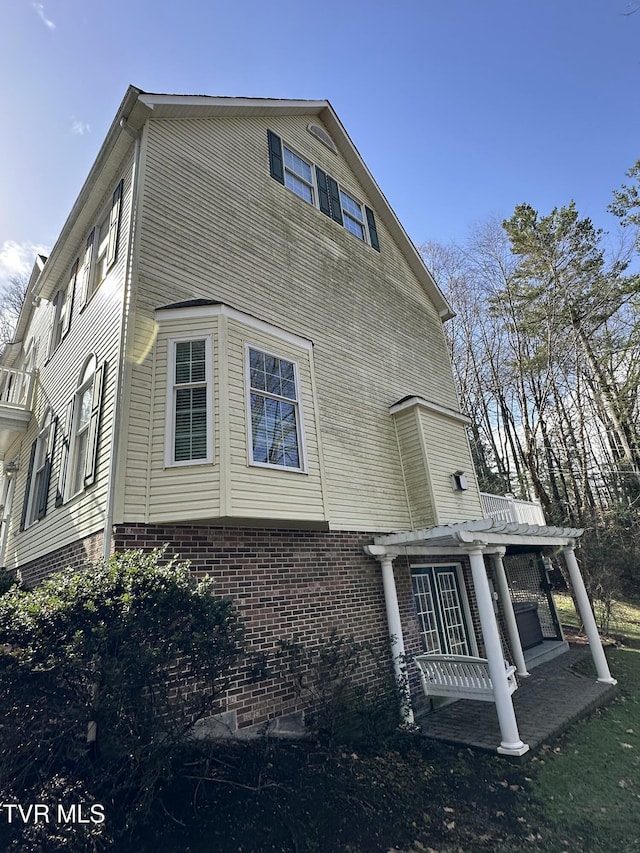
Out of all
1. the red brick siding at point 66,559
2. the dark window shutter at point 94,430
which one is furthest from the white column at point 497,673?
the dark window shutter at point 94,430

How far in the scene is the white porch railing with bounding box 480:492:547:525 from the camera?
11.1 meters

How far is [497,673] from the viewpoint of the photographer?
609cm

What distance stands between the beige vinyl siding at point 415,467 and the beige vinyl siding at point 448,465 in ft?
0.40

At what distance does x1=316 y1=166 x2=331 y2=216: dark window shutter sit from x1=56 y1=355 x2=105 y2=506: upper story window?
678 cm

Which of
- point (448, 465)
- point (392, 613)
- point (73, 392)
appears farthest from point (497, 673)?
point (73, 392)

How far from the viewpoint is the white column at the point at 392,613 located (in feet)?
23.5

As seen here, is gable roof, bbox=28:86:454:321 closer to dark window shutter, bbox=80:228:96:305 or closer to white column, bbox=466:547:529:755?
dark window shutter, bbox=80:228:96:305

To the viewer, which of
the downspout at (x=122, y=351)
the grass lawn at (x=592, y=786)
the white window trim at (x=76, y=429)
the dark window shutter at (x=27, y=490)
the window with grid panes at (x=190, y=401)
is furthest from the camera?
the dark window shutter at (x=27, y=490)

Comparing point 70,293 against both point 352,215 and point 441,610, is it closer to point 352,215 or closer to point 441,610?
point 352,215

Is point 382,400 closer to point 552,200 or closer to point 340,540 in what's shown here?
point 340,540

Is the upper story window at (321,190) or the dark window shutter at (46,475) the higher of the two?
the upper story window at (321,190)

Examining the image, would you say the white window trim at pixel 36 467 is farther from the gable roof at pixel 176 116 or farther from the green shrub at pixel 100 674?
the green shrub at pixel 100 674

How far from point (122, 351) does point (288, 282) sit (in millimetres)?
3834

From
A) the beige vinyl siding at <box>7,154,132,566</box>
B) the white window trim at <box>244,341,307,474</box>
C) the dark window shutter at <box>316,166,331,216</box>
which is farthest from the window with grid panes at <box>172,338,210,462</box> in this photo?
the dark window shutter at <box>316,166,331,216</box>
